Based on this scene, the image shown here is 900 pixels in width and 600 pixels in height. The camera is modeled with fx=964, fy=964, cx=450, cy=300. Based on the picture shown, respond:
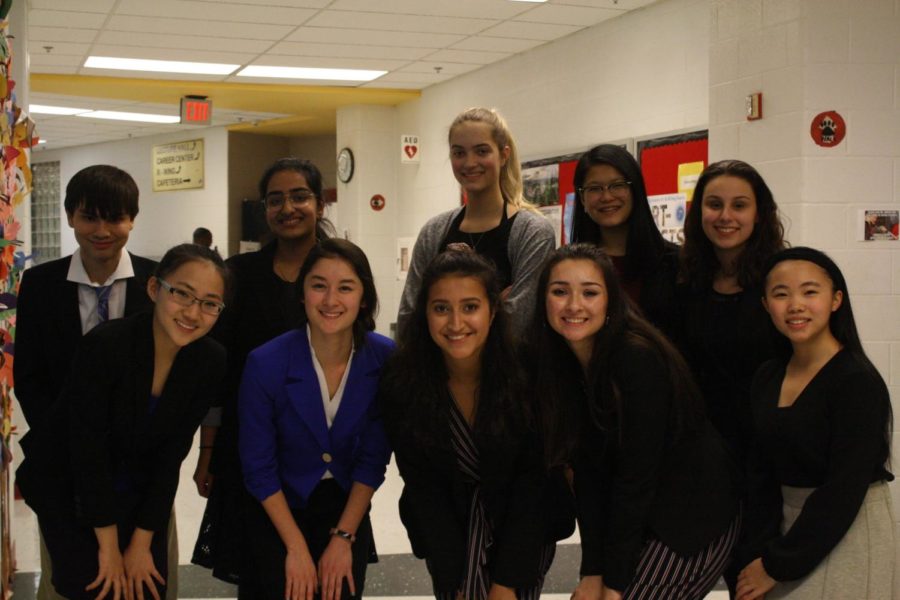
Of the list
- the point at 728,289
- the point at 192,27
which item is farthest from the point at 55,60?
the point at 728,289

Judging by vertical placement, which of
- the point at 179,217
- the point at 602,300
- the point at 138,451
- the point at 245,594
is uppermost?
the point at 179,217

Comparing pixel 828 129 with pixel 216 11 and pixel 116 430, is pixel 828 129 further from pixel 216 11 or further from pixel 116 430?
pixel 216 11

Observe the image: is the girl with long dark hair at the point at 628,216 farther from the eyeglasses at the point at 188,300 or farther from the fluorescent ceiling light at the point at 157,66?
the fluorescent ceiling light at the point at 157,66

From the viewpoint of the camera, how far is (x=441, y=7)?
6.34 meters

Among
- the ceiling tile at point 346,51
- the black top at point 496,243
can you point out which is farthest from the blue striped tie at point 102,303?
the ceiling tile at point 346,51

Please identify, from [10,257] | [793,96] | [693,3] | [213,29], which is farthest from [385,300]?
[10,257]

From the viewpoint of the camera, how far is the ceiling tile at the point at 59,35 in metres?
6.94

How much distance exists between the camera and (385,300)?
1032cm

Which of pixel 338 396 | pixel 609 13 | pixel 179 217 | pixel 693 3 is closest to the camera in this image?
pixel 338 396

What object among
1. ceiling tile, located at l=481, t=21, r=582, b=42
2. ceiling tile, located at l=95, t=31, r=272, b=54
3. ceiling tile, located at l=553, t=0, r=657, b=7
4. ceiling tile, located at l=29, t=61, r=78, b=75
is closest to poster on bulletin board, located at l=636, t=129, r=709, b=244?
ceiling tile, located at l=553, t=0, r=657, b=7

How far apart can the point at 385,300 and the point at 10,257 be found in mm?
7437

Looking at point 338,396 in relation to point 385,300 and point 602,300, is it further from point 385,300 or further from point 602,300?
point 385,300

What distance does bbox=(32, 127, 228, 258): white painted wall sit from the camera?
41.8 feet

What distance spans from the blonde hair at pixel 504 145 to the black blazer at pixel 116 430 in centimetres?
102
